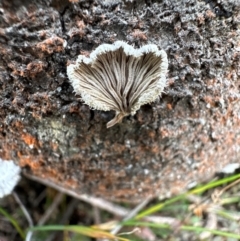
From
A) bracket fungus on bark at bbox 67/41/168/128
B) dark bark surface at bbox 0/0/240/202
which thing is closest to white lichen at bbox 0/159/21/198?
dark bark surface at bbox 0/0/240/202

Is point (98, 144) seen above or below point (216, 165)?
below

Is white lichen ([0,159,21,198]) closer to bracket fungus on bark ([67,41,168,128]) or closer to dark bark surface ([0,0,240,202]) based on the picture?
dark bark surface ([0,0,240,202])

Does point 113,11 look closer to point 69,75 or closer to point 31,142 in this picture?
point 69,75

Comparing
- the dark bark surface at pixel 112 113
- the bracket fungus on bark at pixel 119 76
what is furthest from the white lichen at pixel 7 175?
the bracket fungus on bark at pixel 119 76

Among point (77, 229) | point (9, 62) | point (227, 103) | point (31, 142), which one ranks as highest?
point (227, 103)

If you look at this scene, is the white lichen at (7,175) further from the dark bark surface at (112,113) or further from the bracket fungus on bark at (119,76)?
the bracket fungus on bark at (119,76)

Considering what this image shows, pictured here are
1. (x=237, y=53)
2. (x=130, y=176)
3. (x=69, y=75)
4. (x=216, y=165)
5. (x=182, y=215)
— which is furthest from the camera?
(x=182, y=215)

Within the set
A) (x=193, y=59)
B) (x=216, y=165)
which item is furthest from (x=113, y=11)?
(x=216, y=165)
